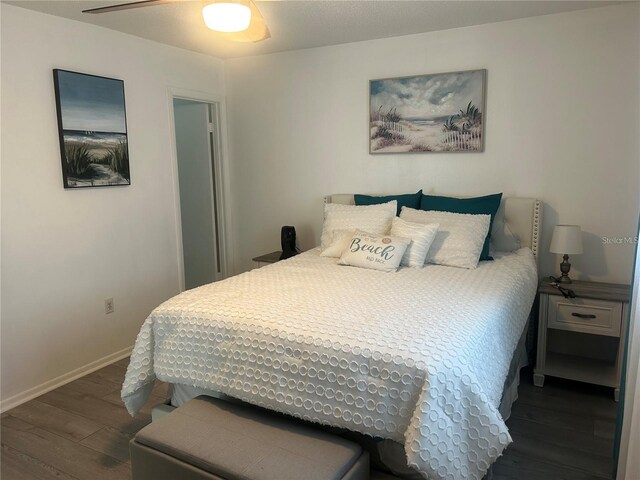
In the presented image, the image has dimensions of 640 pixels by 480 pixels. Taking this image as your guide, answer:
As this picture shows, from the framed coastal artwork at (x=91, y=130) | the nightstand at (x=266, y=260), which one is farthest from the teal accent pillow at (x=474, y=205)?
the framed coastal artwork at (x=91, y=130)

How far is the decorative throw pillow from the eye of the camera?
9.32 feet

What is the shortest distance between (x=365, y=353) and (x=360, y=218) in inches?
69.0

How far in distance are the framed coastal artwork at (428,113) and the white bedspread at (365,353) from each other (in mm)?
1243

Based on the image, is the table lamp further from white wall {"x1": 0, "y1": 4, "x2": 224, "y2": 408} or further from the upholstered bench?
white wall {"x1": 0, "y1": 4, "x2": 224, "y2": 408}

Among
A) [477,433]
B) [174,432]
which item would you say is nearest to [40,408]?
[174,432]

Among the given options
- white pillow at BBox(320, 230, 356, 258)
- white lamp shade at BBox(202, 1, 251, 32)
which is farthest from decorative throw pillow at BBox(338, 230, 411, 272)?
white lamp shade at BBox(202, 1, 251, 32)

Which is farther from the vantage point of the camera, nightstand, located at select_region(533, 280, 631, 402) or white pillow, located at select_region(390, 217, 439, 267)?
white pillow, located at select_region(390, 217, 439, 267)

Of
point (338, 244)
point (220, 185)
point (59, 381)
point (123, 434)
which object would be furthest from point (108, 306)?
point (338, 244)

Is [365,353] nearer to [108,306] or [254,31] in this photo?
[254,31]

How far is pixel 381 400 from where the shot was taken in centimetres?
164

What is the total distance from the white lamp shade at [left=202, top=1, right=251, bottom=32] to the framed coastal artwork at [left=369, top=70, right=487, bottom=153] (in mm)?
1887

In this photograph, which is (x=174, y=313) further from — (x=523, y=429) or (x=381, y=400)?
(x=523, y=429)

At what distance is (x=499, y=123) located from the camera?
3301 mm

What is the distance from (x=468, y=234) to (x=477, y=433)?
158 cm
